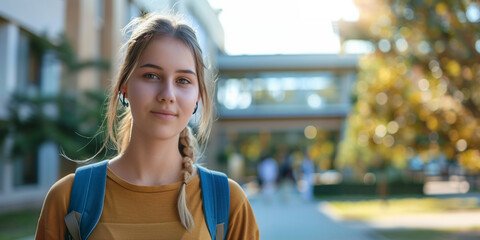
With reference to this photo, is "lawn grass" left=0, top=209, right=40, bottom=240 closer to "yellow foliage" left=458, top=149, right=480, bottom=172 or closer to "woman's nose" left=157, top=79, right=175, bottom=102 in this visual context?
"yellow foliage" left=458, top=149, right=480, bottom=172

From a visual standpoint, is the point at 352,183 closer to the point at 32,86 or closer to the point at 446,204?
the point at 446,204

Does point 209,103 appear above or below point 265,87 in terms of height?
below

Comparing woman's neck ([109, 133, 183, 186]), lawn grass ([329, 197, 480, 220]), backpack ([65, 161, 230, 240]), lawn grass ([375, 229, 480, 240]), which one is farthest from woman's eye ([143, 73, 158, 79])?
lawn grass ([329, 197, 480, 220])

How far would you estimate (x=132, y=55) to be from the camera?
169 centimetres

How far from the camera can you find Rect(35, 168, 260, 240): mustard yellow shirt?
5.21 ft

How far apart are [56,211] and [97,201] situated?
0.47ft

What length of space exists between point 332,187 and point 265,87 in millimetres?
10630

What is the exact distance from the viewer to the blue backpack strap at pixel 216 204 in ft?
5.44

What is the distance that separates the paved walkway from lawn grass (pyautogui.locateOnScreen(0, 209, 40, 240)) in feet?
15.9

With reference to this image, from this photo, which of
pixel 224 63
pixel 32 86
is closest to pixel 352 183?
pixel 224 63

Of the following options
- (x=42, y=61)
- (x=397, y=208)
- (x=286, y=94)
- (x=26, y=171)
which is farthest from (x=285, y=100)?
(x=26, y=171)

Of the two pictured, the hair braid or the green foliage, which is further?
the green foliage

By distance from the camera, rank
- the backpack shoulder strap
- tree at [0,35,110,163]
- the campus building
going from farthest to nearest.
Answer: the campus building, tree at [0,35,110,163], the backpack shoulder strap

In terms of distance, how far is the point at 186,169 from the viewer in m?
1.75
